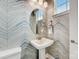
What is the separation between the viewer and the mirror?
2482 mm

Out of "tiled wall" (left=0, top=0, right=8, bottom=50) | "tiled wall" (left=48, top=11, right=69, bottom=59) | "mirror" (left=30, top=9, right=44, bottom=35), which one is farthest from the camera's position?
"mirror" (left=30, top=9, right=44, bottom=35)

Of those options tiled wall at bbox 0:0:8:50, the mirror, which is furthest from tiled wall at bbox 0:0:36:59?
the mirror

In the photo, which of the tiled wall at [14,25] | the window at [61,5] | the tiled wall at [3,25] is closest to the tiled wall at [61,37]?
the window at [61,5]

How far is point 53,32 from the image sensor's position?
2.54 m

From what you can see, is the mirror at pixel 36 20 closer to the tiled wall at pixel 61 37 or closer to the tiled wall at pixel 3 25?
the tiled wall at pixel 61 37

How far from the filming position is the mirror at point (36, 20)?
8.14ft

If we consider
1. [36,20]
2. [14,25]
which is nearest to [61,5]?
[36,20]

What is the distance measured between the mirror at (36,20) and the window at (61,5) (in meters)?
0.51

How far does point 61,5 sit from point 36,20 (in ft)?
2.60

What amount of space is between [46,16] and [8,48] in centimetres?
145

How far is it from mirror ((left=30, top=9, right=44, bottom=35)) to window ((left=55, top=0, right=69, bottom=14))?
1.66 feet

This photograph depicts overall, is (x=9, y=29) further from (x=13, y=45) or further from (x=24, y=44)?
(x=24, y=44)

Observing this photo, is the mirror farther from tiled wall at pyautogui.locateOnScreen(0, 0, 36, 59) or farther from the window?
the window

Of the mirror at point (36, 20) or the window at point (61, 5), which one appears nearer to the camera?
the window at point (61, 5)
